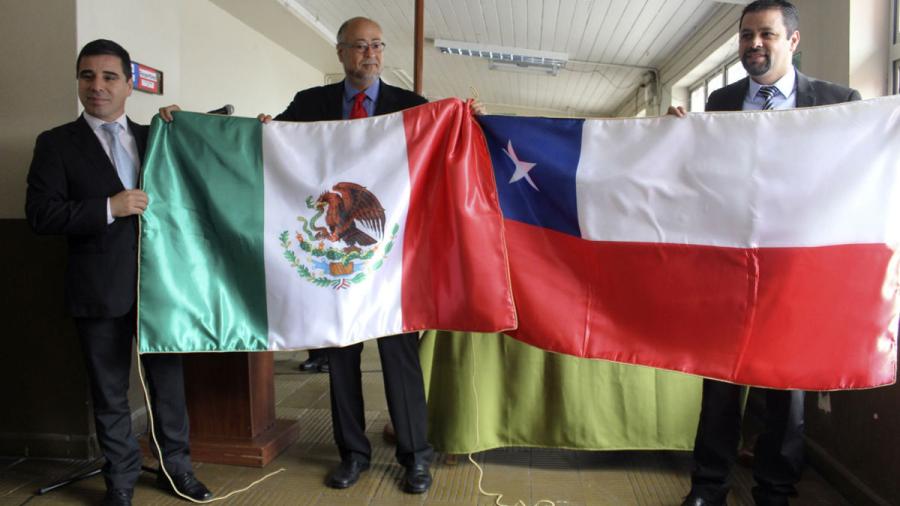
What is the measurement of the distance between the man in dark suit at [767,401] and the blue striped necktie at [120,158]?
1.67 m

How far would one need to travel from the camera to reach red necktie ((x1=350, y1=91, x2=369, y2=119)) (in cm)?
236

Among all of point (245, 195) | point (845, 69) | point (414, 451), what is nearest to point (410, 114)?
point (245, 195)

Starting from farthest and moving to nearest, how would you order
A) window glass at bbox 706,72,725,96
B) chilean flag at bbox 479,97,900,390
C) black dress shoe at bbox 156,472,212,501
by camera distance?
1. window glass at bbox 706,72,725,96
2. black dress shoe at bbox 156,472,212,501
3. chilean flag at bbox 479,97,900,390

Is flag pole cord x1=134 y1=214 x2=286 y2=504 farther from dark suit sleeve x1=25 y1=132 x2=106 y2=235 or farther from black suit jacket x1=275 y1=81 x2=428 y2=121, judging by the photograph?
black suit jacket x1=275 y1=81 x2=428 y2=121

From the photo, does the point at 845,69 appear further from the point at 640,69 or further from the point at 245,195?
the point at 640,69

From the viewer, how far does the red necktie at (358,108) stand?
2360 millimetres

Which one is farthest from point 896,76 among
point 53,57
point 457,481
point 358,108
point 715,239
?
point 53,57

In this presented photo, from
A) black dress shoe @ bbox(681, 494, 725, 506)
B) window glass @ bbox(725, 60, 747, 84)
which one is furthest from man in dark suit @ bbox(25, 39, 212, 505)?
window glass @ bbox(725, 60, 747, 84)

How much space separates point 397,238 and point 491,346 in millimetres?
635

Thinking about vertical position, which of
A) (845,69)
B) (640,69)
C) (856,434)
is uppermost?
(640,69)

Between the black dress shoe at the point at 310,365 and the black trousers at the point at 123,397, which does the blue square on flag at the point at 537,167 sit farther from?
the black dress shoe at the point at 310,365

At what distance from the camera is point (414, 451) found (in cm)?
232

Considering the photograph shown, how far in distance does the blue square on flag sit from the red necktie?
44cm

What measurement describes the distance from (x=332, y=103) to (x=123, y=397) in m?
1.18
